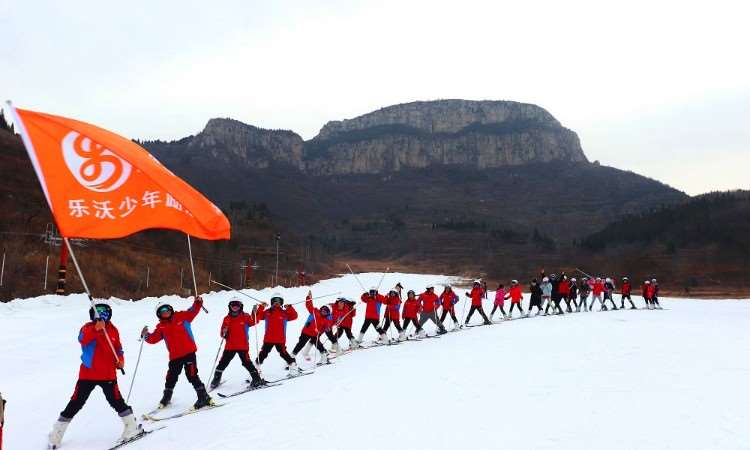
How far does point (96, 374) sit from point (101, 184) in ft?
8.14

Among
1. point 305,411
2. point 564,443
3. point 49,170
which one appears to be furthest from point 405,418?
point 49,170

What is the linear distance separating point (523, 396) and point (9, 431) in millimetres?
7796

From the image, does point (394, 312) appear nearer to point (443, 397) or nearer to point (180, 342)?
point (443, 397)

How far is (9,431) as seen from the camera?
749cm

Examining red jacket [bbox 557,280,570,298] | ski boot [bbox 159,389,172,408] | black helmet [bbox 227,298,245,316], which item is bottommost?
ski boot [bbox 159,389,172,408]

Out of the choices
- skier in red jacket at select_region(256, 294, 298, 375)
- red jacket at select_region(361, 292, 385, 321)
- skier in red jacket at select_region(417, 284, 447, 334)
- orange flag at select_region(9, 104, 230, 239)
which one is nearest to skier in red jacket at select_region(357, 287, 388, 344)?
red jacket at select_region(361, 292, 385, 321)

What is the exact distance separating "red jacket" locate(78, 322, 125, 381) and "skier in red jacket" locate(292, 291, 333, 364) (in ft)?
18.2

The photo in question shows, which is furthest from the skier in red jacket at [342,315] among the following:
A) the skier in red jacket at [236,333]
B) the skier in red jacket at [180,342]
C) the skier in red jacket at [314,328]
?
the skier in red jacket at [180,342]

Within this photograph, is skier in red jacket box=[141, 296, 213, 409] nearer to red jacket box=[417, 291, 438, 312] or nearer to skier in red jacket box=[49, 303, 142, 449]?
skier in red jacket box=[49, 303, 142, 449]

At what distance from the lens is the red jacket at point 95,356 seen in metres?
6.64

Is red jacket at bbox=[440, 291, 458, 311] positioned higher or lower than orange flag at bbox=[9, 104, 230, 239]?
lower

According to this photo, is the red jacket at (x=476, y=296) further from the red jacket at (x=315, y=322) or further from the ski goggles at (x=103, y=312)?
the ski goggles at (x=103, y=312)

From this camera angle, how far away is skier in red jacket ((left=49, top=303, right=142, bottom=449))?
6629 mm

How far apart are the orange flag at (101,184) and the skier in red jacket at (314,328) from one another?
5353 millimetres
